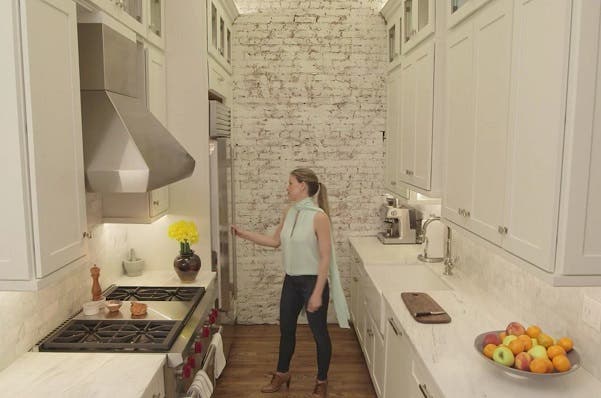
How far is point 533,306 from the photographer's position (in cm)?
246

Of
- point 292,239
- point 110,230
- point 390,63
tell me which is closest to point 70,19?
point 110,230

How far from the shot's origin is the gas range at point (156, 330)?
2.39 metres

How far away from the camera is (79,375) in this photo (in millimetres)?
2131

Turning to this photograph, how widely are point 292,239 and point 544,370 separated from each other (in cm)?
197

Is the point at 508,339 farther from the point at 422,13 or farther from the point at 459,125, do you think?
the point at 422,13

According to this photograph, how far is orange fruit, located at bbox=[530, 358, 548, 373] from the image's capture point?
6.03 feet

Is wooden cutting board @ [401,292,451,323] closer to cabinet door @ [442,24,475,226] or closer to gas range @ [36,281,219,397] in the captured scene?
cabinet door @ [442,24,475,226]

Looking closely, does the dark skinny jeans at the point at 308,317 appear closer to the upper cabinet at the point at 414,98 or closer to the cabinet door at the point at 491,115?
the upper cabinet at the point at 414,98

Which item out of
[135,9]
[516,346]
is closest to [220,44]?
[135,9]

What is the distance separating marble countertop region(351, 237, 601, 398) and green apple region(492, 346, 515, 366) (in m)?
0.08

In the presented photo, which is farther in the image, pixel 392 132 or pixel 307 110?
pixel 307 110

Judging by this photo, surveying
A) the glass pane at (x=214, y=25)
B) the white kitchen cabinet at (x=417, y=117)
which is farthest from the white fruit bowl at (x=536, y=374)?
the glass pane at (x=214, y=25)

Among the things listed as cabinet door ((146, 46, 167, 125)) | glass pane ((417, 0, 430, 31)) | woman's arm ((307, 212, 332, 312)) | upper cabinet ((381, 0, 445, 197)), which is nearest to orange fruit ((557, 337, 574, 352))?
upper cabinet ((381, 0, 445, 197))

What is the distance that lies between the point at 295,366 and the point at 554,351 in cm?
263
